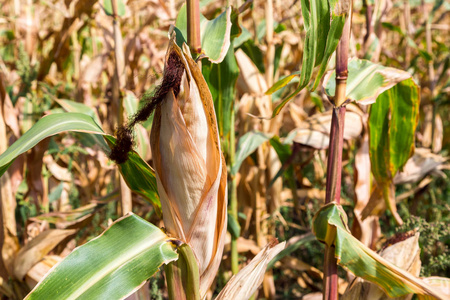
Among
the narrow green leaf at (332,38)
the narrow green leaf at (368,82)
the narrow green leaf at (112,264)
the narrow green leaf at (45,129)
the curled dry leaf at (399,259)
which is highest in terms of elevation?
the narrow green leaf at (332,38)

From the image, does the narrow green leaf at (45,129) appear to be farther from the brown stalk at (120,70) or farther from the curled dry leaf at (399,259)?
the curled dry leaf at (399,259)

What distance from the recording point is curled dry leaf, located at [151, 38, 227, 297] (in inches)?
27.2

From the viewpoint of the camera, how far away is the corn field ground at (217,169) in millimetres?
698

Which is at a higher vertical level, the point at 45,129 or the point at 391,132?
the point at 45,129

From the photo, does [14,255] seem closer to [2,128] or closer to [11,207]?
→ [11,207]

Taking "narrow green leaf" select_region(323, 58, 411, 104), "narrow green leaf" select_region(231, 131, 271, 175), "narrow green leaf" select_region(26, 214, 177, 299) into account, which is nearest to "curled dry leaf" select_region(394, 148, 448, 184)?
"narrow green leaf" select_region(231, 131, 271, 175)

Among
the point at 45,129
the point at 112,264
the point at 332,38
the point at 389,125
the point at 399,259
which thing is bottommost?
the point at 399,259

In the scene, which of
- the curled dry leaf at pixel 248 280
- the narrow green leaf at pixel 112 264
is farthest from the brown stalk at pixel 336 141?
the narrow green leaf at pixel 112 264

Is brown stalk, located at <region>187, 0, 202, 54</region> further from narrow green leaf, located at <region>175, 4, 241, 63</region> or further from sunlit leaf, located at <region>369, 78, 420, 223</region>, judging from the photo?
sunlit leaf, located at <region>369, 78, 420, 223</region>

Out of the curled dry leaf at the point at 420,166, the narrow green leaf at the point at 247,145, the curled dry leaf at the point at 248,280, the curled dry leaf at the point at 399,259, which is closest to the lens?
the curled dry leaf at the point at 248,280

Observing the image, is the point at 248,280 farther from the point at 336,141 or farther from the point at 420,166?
the point at 420,166

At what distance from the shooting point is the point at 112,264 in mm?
674

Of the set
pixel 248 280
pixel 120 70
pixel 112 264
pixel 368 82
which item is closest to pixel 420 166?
pixel 368 82

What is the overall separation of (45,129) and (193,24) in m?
0.30
